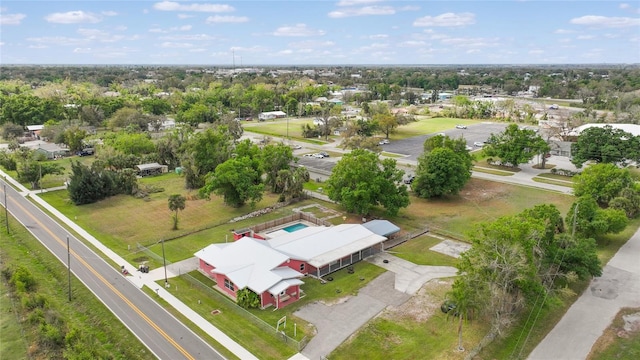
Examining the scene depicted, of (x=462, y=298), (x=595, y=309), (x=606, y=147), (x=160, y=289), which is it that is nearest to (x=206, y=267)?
(x=160, y=289)

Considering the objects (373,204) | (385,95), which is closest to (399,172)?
(373,204)

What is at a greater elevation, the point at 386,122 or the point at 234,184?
the point at 386,122

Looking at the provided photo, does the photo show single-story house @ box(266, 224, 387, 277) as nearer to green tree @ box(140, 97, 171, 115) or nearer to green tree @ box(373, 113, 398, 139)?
green tree @ box(373, 113, 398, 139)

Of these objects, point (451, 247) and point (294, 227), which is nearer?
point (451, 247)

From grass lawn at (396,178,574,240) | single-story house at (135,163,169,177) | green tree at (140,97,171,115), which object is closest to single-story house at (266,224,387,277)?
grass lawn at (396,178,574,240)

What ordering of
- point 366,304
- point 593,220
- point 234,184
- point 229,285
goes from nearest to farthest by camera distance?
point 366,304, point 229,285, point 593,220, point 234,184

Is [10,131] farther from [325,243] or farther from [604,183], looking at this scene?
[604,183]

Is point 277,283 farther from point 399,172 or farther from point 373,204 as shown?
point 399,172
